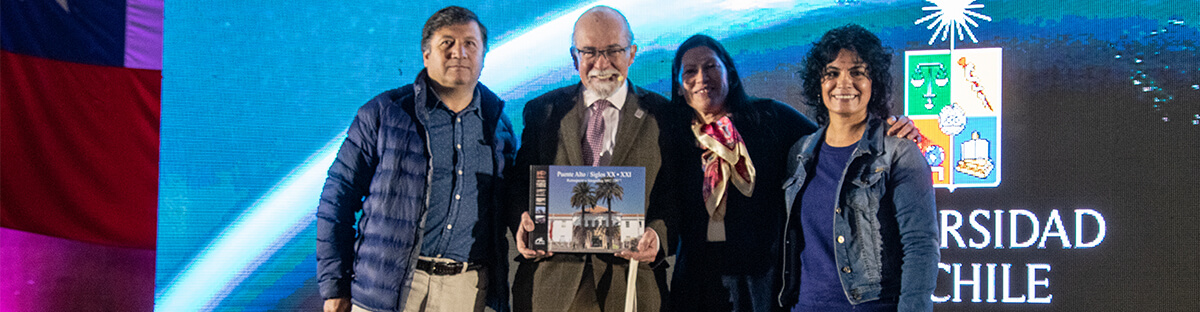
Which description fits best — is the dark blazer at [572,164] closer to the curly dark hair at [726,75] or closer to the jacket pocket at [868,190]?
the curly dark hair at [726,75]

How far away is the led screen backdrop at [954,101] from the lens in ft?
11.1

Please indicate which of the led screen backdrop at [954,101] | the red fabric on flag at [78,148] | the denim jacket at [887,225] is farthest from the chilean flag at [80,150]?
the denim jacket at [887,225]

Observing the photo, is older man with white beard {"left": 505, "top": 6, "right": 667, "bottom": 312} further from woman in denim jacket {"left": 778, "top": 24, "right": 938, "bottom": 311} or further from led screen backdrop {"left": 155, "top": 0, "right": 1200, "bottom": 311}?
woman in denim jacket {"left": 778, "top": 24, "right": 938, "bottom": 311}

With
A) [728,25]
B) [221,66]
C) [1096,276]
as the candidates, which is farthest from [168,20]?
[1096,276]

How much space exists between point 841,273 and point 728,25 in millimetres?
1238

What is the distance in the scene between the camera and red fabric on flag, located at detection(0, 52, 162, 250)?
359cm

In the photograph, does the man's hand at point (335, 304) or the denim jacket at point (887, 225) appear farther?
the man's hand at point (335, 304)

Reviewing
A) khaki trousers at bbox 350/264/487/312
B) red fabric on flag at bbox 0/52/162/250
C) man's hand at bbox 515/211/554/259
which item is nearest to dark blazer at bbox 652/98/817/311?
man's hand at bbox 515/211/554/259

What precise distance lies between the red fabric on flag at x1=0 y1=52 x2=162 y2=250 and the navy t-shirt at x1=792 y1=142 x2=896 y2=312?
298 centimetres

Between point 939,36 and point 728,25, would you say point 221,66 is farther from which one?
point 939,36

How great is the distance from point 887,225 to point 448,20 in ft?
6.40

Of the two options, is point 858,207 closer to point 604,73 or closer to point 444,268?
point 604,73

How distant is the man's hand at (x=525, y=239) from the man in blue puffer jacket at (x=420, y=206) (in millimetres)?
68

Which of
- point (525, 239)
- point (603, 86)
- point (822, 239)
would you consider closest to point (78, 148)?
point (525, 239)
